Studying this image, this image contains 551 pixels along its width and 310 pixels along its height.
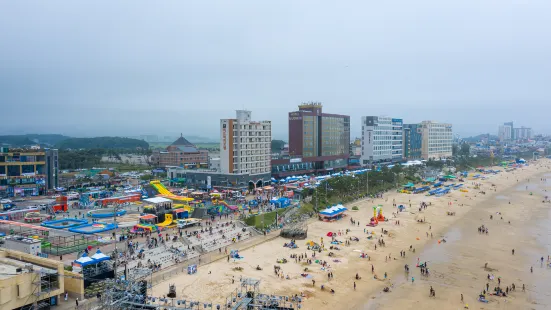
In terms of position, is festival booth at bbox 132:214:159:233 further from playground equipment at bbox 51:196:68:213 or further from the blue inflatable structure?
playground equipment at bbox 51:196:68:213

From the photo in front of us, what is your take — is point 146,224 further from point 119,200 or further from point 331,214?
point 331,214

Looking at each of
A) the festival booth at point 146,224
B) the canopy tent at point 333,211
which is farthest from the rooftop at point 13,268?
the canopy tent at point 333,211

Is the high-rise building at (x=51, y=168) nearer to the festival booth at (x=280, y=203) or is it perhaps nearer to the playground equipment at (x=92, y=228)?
the playground equipment at (x=92, y=228)

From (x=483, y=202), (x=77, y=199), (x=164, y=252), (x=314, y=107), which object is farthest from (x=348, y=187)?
(x=77, y=199)

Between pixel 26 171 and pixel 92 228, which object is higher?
pixel 26 171

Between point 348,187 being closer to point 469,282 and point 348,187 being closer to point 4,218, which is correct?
point 469,282

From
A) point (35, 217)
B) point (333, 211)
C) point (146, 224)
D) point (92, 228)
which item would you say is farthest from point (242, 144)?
point (35, 217)
